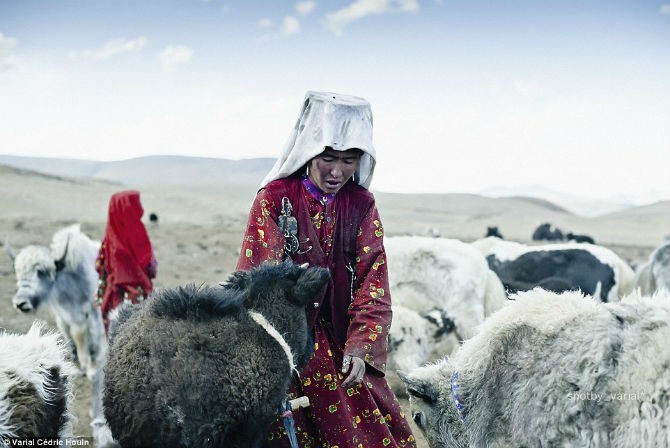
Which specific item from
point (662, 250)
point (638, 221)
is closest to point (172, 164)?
point (638, 221)

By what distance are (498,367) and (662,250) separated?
7.70 meters

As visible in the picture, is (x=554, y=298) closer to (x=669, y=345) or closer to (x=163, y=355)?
(x=669, y=345)

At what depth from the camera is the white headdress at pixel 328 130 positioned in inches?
106

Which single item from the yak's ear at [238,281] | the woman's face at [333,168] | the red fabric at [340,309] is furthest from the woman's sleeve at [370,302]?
the yak's ear at [238,281]

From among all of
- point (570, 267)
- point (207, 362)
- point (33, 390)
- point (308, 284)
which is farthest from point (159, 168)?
point (207, 362)

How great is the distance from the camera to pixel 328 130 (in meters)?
2.70

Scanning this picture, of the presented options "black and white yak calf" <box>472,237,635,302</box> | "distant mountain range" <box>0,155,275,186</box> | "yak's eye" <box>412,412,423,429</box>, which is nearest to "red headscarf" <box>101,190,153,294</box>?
"yak's eye" <box>412,412,423,429</box>

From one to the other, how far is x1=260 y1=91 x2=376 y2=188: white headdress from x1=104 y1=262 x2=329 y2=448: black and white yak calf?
692 mm

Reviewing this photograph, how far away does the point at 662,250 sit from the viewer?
9297 millimetres

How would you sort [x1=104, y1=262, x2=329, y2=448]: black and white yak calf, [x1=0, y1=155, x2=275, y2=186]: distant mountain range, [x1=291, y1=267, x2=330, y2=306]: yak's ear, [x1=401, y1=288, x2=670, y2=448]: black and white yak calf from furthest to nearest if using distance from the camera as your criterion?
[x1=0, y1=155, x2=275, y2=186]: distant mountain range
[x1=401, y1=288, x2=670, y2=448]: black and white yak calf
[x1=291, y1=267, x2=330, y2=306]: yak's ear
[x1=104, y1=262, x2=329, y2=448]: black and white yak calf

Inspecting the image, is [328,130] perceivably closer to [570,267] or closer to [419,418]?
[419,418]

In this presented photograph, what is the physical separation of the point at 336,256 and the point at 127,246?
3.44m

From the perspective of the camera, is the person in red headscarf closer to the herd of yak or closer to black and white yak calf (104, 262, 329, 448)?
the herd of yak

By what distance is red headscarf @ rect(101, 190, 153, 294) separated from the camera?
564 cm
